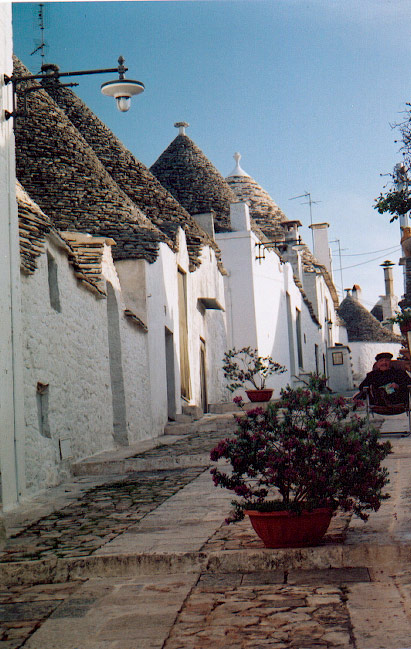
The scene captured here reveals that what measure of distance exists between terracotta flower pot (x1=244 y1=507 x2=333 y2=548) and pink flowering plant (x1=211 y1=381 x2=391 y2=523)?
0.19 feet

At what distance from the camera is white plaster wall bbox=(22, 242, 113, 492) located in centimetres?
888

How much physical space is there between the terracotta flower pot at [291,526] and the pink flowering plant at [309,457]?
58 mm

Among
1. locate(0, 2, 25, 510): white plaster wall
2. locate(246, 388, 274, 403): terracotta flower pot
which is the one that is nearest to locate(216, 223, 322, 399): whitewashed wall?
locate(246, 388, 274, 403): terracotta flower pot

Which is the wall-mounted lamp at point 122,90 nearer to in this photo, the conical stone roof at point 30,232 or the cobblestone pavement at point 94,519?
the conical stone roof at point 30,232

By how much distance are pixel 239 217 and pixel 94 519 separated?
18758 mm

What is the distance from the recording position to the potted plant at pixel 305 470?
200 inches

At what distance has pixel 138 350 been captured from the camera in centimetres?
1488

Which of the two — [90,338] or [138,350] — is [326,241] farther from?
[90,338]

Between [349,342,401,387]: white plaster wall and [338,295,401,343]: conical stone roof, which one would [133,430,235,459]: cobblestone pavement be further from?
[338,295,401,343]: conical stone roof

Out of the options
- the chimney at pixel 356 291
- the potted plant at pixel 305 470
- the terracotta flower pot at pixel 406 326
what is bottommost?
the potted plant at pixel 305 470

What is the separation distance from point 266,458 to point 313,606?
3.84 feet

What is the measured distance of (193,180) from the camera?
25891 mm

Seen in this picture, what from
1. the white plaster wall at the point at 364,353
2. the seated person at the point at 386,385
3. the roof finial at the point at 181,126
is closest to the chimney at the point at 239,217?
the roof finial at the point at 181,126

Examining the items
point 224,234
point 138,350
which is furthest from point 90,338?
point 224,234
